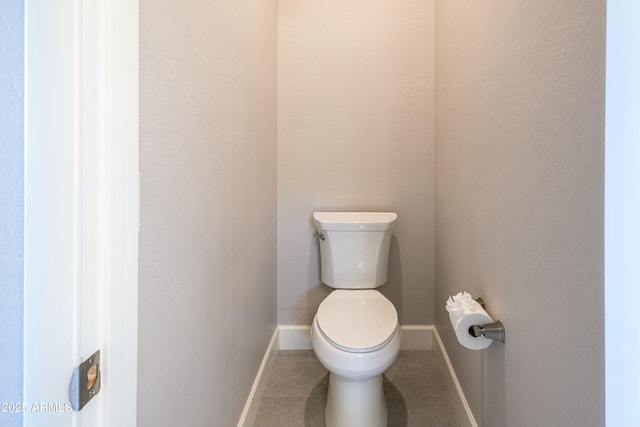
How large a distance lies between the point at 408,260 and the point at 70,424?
5.93 ft

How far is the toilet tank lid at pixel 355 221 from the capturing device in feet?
5.65

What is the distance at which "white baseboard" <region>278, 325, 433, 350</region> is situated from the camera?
1.98 m

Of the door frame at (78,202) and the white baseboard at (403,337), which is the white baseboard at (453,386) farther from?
the door frame at (78,202)

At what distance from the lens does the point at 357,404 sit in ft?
4.21

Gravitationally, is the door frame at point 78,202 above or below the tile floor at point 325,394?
above

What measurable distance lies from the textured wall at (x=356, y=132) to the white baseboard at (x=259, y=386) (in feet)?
0.64

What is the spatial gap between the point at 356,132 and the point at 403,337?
1.25m

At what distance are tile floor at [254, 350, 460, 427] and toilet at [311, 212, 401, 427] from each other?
127 millimetres
